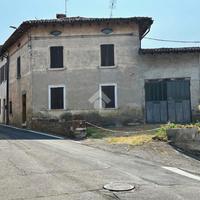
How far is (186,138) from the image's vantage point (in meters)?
16.9

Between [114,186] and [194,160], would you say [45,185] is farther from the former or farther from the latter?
[194,160]

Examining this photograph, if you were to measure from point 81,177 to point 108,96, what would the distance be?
16.6 metres

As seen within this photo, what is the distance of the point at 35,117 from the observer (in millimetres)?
26906

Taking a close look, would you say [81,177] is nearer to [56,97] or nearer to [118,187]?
[118,187]

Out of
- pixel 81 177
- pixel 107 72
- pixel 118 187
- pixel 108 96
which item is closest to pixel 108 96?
pixel 108 96

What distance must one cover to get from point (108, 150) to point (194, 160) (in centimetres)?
308

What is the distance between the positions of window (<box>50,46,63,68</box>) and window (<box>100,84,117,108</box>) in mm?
3086

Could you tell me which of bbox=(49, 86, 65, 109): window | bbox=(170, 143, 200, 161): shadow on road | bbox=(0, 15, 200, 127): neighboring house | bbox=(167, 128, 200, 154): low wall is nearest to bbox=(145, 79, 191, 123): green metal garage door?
bbox=(0, 15, 200, 127): neighboring house

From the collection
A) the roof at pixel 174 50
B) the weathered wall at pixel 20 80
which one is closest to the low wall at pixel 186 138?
the roof at pixel 174 50

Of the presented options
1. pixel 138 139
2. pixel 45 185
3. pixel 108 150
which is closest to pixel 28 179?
pixel 45 185

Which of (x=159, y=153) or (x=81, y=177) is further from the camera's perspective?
(x=159, y=153)

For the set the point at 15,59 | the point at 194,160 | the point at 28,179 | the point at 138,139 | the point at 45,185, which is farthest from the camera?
the point at 15,59

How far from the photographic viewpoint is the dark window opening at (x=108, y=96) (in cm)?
2636

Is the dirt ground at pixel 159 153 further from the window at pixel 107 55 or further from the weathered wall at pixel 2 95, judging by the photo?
the weathered wall at pixel 2 95
